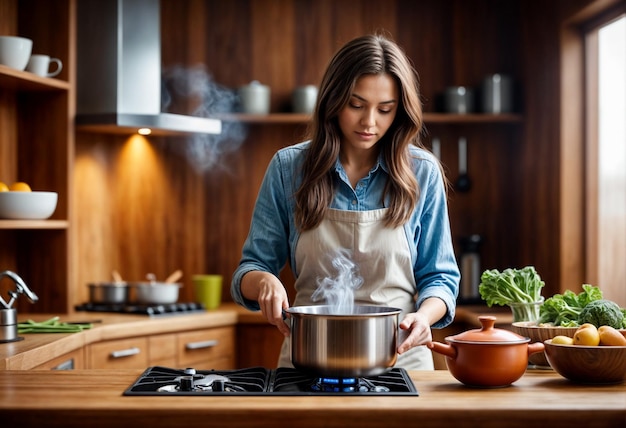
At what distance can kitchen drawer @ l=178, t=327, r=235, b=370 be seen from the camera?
3.78 m

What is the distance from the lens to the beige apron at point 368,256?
90.0 inches

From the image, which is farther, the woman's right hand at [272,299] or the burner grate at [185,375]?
the woman's right hand at [272,299]

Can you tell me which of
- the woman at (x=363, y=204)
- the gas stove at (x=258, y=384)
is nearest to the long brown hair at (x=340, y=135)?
the woman at (x=363, y=204)

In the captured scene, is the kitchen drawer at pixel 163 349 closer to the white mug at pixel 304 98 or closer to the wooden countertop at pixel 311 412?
the white mug at pixel 304 98

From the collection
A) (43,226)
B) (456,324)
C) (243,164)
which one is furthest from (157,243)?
(456,324)

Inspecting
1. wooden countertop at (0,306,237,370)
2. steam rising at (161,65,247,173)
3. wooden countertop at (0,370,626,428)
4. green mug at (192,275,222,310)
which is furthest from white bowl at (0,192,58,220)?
wooden countertop at (0,370,626,428)

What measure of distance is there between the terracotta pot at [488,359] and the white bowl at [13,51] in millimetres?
2303

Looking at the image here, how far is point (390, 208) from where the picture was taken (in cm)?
229

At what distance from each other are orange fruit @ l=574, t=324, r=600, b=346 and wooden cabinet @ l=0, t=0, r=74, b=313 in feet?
8.20

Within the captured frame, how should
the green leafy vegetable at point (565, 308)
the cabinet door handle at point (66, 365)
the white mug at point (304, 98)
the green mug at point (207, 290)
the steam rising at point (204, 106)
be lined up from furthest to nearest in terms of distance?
the steam rising at point (204, 106), the white mug at point (304, 98), the green mug at point (207, 290), the cabinet door handle at point (66, 365), the green leafy vegetable at point (565, 308)

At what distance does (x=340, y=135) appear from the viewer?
2330mm

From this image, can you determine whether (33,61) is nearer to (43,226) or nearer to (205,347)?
(43,226)

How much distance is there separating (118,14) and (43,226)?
3.61 ft

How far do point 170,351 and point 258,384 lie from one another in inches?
80.3
